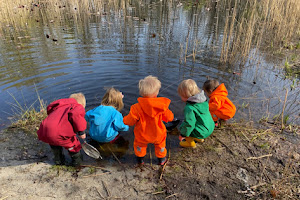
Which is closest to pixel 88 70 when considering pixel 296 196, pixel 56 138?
pixel 56 138

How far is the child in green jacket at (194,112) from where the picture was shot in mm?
2885

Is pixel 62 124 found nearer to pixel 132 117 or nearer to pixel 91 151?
pixel 91 151

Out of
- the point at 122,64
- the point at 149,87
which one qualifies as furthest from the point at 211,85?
the point at 122,64

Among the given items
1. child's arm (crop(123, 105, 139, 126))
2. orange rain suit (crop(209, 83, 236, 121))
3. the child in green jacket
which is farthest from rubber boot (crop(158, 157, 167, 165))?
orange rain suit (crop(209, 83, 236, 121))

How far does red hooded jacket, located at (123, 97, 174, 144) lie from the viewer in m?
2.62

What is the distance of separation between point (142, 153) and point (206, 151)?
108cm

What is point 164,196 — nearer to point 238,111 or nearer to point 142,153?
point 142,153

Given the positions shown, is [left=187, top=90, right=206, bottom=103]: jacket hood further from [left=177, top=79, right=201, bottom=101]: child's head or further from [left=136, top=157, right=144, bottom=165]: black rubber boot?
[left=136, top=157, right=144, bottom=165]: black rubber boot

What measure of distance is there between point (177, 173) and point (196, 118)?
88 cm

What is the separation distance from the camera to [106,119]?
10.5ft

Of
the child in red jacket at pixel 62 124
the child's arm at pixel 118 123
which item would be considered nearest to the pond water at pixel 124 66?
the child's arm at pixel 118 123

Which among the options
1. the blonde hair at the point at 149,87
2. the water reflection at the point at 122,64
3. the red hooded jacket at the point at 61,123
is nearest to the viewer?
the red hooded jacket at the point at 61,123

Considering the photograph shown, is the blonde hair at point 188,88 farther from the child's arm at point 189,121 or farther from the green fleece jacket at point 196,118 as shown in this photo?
the child's arm at point 189,121

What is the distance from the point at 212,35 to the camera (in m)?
9.77
